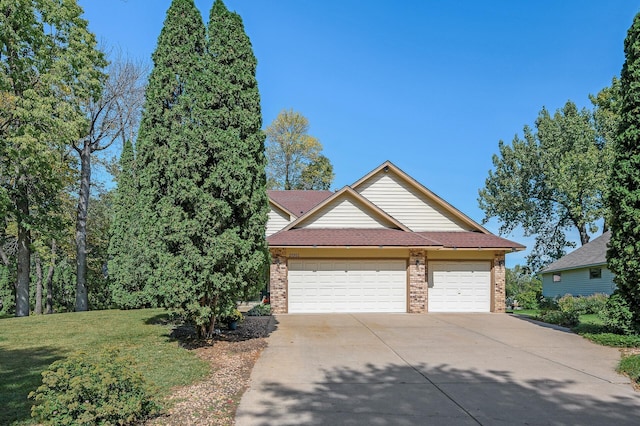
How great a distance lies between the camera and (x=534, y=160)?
29.1m

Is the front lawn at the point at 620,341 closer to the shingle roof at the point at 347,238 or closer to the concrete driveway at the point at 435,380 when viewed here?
the concrete driveway at the point at 435,380

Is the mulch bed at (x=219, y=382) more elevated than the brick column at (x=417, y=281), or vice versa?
the brick column at (x=417, y=281)

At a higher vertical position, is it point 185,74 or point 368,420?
point 185,74

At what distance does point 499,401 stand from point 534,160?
27814 millimetres

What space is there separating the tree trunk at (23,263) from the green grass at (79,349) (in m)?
2.89

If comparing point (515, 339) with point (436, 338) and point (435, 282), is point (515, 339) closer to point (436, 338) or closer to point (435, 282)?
point (436, 338)

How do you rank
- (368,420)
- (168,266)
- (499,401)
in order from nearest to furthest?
(368,420), (499,401), (168,266)

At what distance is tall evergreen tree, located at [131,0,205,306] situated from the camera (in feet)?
26.6

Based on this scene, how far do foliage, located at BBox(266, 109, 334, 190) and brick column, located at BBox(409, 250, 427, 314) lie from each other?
76.8ft

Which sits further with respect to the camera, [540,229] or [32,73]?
[540,229]

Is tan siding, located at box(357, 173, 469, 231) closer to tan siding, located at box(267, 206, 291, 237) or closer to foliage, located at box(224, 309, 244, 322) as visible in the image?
tan siding, located at box(267, 206, 291, 237)

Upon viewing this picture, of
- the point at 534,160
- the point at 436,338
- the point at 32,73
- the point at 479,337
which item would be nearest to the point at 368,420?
the point at 436,338

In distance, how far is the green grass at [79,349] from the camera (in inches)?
222

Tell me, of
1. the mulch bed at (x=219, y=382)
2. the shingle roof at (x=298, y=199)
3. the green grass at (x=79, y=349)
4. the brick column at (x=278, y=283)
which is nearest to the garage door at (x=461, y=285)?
the brick column at (x=278, y=283)
